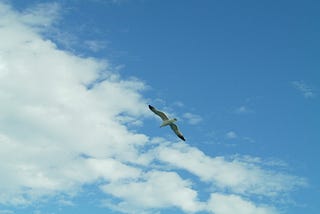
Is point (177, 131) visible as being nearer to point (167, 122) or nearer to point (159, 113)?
point (167, 122)

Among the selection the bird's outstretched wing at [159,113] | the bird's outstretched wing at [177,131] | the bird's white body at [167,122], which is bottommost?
the bird's white body at [167,122]

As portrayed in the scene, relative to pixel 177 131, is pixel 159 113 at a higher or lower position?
lower

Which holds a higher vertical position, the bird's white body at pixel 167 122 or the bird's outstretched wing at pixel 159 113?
the bird's outstretched wing at pixel 159 113

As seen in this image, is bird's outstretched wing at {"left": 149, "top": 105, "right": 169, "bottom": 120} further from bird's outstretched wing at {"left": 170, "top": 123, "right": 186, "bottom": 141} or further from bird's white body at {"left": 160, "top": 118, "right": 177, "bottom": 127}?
bird's outstretched wing at {"left": 170, "top": 123, "right": 186, "bottom": 141}

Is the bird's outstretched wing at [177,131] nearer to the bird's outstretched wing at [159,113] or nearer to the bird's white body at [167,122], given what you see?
the bird's white body at [167,122]

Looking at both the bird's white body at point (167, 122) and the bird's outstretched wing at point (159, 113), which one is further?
the bird's white body at point (167, 122)

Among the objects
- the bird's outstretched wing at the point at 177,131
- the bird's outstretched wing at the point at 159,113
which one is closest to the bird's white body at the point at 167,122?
the bird's outstretched wing at the point at 159,113

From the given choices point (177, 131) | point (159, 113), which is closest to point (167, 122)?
point (159, 113)

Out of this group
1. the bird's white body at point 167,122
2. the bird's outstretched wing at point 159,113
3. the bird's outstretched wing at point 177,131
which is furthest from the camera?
the bird's outstretched wing at point 177,131

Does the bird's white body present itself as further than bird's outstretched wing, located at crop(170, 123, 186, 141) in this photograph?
No

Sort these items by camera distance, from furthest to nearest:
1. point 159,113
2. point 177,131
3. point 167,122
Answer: point 177,131
point 167,122
point 159,113

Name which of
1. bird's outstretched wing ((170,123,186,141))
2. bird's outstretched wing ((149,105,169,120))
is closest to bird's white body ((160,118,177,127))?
bird's outstretched wing ((149,105,169,120))

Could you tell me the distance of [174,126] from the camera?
297 ft

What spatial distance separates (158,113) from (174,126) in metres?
5.71
